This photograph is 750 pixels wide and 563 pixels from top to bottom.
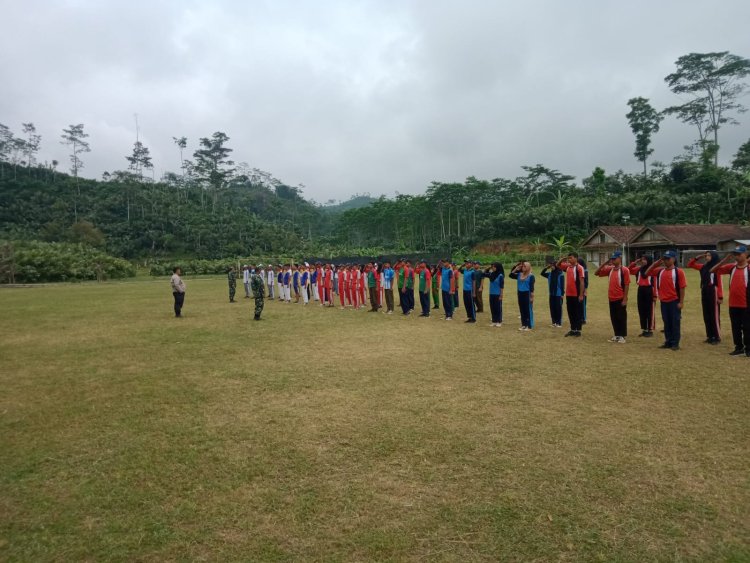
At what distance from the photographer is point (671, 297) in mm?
8070

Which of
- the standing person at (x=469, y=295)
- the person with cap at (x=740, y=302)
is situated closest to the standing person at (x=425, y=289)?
the standing person at (x=469, y=295)

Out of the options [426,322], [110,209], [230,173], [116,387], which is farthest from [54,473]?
[230,173]

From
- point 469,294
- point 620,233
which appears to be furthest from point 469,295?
point 620,233

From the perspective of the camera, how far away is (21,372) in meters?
7.59

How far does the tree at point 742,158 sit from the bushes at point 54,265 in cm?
6306

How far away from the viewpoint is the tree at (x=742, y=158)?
48844 millimetres

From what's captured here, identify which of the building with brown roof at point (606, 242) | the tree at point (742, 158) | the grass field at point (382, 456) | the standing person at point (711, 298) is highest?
the tree at point (742, 158)

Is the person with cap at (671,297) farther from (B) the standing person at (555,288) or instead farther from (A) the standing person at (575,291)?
(B) the standing person at (555,288)

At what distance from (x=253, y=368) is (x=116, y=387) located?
6.33 feet

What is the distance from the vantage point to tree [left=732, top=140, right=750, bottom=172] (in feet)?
160

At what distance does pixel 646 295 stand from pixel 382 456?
24.6 ft

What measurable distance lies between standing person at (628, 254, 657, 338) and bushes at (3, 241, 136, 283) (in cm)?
4062

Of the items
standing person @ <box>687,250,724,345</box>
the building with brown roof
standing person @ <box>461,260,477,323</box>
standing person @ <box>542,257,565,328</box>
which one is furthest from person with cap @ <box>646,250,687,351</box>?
the building with brown roof

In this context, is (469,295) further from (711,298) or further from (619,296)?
(711,298)
